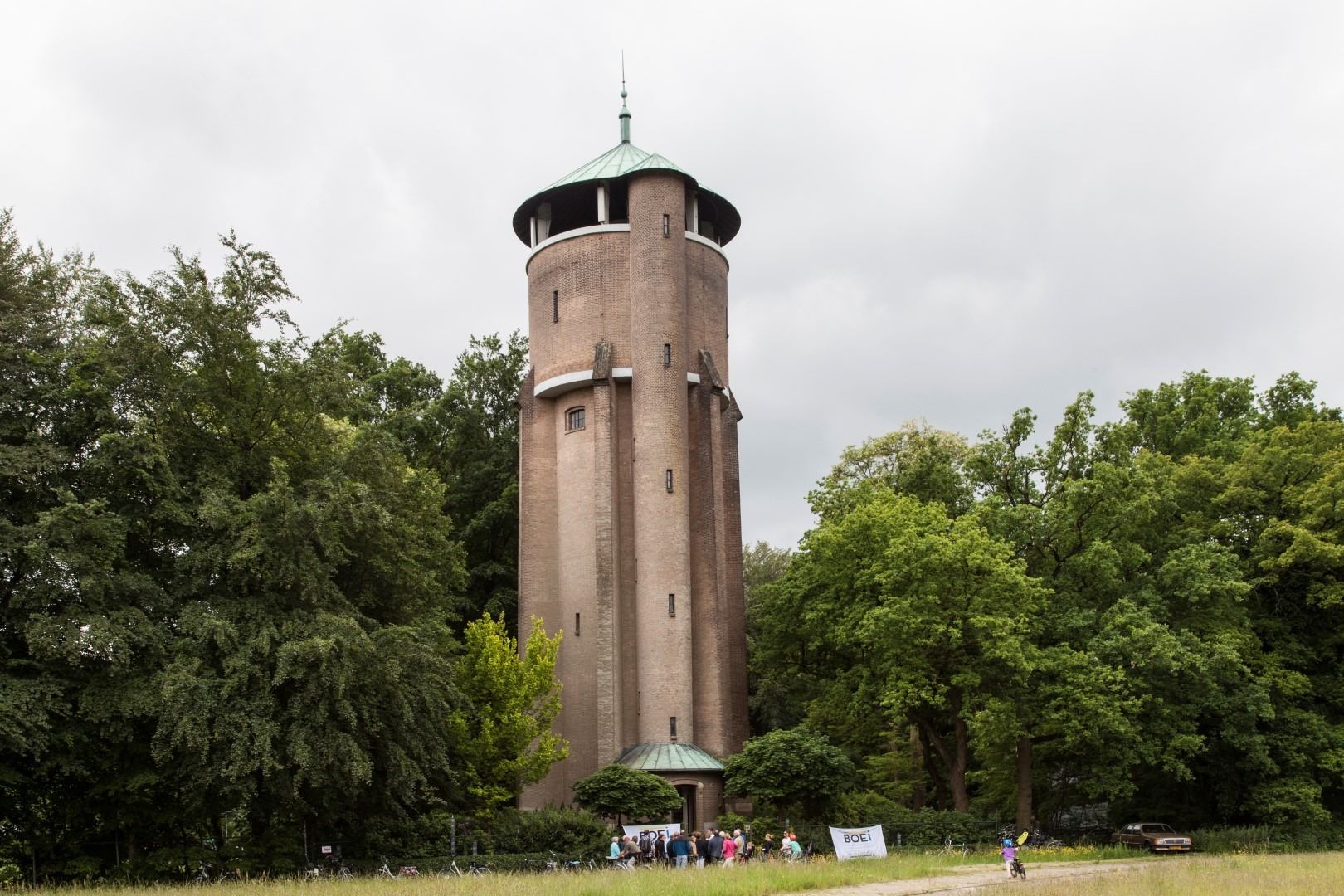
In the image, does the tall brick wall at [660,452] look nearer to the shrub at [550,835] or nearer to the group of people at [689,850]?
the group of people at [689,850]

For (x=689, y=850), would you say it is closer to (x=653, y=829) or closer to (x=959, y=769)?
(x=653, y=829)

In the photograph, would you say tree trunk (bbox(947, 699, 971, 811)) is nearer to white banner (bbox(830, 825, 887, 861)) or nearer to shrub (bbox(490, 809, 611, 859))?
white banner (bbox(830, 825, 887, 861))

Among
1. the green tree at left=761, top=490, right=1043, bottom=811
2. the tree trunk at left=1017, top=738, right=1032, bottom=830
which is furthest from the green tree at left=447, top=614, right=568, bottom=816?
the tree trunk at left=1017, top=738, right=1032, bottom=830

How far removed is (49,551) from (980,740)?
25020mm

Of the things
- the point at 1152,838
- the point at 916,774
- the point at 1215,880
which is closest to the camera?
the point at 1215,880

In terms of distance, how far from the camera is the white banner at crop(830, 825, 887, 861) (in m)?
32.8

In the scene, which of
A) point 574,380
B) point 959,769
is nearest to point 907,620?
point 959,769

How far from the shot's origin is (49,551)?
27.5m

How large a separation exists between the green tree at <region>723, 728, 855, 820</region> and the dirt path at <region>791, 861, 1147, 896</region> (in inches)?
247

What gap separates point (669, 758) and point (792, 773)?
4560mm

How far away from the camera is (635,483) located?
147 feet

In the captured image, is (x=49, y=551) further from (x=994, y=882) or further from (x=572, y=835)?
(x=994, y=882)

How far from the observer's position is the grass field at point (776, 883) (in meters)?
22.8

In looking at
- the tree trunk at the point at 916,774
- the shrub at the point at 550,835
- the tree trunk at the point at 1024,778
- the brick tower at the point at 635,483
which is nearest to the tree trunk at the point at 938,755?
the tree trunk at the point at 916,774
